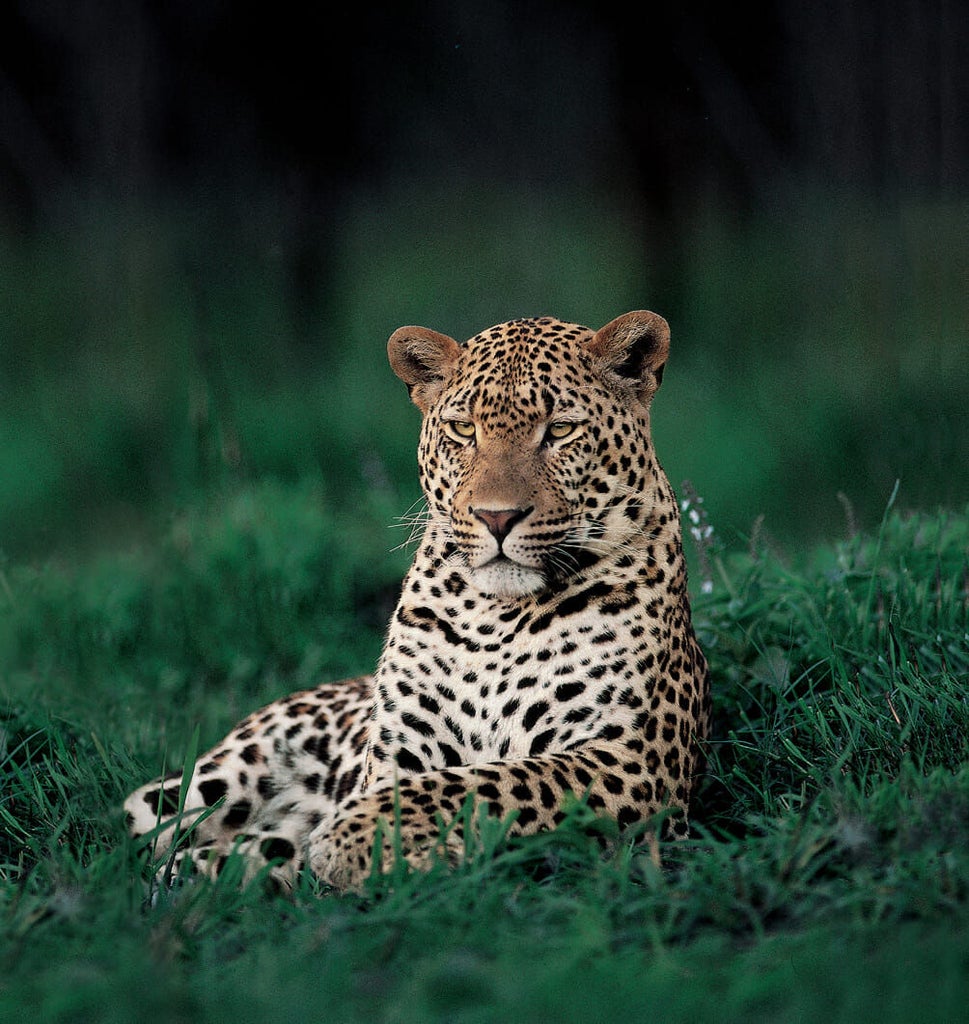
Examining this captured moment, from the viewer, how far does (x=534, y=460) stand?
491 centimetres

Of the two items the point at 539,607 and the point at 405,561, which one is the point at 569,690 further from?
the point at 405,561

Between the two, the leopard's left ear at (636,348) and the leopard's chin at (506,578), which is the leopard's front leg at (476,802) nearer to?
the leopard's chin at (506,578)

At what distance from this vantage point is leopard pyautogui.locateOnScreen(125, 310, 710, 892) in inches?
183

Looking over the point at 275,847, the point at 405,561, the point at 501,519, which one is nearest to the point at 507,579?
the point at 501,519

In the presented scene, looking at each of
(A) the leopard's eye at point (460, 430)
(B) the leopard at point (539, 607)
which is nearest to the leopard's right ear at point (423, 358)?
(B) the leopard at point (539, 607)

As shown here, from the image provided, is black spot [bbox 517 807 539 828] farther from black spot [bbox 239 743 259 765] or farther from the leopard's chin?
black spot [bbox 239 743 259 765]

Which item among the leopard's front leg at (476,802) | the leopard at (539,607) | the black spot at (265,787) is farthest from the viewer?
the black spot at (265,787)

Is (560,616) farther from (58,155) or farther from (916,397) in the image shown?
(58,155)

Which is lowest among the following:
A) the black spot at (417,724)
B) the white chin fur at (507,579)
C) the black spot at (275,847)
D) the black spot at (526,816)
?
the black spot at (275,847)

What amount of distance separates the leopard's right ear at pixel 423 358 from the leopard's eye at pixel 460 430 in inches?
11.4

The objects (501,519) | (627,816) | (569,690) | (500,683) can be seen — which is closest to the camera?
(627,816)

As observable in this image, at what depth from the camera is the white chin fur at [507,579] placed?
479cm

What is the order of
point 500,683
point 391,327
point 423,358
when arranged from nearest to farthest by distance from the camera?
point 500,683 → point 423,358 → point 391,327

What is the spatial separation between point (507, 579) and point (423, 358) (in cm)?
105
